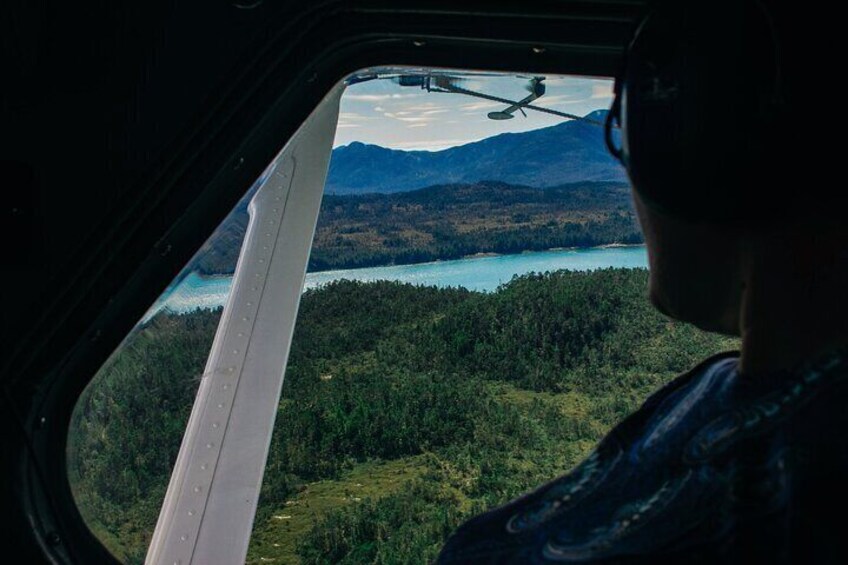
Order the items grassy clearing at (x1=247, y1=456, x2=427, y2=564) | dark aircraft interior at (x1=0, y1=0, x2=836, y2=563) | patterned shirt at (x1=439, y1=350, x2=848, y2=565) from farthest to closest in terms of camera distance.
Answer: grassy clearing at (x1=247, y1=456, x2=427, y2=564), dark aircraft interior at (x1=0, y1=0, x2=836, y2=563), patterned shirt at (x1=439, y1=350, x2=848, y2=565)

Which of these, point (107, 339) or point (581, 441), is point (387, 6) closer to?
point (107, 339)

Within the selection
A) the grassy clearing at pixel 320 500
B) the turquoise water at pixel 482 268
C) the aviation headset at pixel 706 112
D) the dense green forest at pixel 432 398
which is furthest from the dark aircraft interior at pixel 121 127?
the grassy clearing at pixel 320 500

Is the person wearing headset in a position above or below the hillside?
above

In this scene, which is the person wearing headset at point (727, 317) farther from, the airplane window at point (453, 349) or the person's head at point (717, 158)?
the airplane window at point (453, 349)

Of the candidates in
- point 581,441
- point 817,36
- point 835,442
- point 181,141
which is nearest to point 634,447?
point 835,442

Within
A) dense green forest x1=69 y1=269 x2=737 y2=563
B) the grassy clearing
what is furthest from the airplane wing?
the grassy clearing

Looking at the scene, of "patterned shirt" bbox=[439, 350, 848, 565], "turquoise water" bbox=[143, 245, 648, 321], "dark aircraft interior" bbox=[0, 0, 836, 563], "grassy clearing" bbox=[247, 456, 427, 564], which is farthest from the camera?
"grassy clearing" bbox=[247, 456, 427, 564]

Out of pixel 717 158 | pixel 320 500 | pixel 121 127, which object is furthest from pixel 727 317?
pixel 320 500

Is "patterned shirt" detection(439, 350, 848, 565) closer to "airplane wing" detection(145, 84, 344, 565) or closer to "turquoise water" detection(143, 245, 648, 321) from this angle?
"airplane wing" detection(145, 84, 344, 565)
